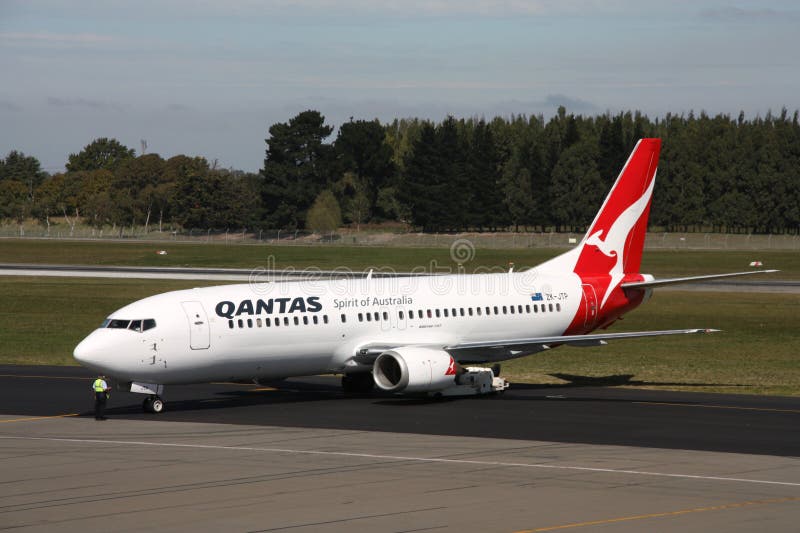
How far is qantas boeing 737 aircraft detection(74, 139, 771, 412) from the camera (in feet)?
122

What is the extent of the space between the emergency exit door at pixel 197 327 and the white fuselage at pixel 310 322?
0.03 m

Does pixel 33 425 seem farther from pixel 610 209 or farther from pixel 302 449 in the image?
pixel 610 209

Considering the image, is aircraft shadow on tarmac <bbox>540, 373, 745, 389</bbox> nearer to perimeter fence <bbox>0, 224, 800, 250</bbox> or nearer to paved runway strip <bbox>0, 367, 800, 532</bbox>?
paved runway strip <bbox>0, 367, 800, 532</bbox>

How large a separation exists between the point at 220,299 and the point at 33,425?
23.8 feet

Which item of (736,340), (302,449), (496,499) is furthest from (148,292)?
(496,499)

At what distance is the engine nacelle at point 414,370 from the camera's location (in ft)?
128

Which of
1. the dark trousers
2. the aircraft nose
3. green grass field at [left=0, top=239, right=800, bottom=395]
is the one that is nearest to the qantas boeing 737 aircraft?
the aircraft nose

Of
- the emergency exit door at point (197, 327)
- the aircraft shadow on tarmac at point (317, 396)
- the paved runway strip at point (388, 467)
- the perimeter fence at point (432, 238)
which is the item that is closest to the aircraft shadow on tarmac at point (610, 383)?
the aircraft shadow on tarmac at point (317, 396)

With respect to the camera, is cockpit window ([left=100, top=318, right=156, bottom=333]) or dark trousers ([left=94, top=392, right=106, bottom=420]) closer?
dark trousers ([left=94, top=392, right=106, bottom=420])

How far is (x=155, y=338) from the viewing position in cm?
3675

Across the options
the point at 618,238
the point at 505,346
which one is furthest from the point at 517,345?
the point at 618,238

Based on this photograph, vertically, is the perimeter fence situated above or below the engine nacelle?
above

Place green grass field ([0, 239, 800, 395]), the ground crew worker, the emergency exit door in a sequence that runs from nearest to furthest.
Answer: the ground crew worker
the emergency exit door
green grass field ([0, 239, 800, 395])

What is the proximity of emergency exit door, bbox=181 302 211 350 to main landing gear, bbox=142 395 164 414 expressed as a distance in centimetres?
224
